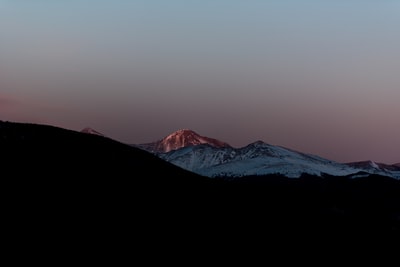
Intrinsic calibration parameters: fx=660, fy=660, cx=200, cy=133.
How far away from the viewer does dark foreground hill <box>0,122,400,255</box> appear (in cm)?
6506

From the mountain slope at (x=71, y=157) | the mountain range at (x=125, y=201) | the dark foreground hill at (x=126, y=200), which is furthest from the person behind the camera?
the mountain slope at (x=71, y=157)

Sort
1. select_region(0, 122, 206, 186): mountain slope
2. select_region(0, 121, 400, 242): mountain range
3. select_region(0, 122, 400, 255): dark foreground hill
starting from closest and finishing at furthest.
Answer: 1. select_region(0, 121, 400, 242): mountain range
2. select_region(0, 122, 400, 255): dark foreground hill
3. select_region(0, 122, 206, 186): mountain slope

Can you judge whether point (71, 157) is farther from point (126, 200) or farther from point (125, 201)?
point (125, 201)

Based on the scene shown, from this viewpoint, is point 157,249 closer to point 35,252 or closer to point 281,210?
point 35,252

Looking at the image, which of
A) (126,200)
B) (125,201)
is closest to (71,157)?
(126,200)

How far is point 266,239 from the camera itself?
7550 centimetres

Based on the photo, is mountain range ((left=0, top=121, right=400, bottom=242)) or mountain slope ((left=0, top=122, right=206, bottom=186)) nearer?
mountain range ((left=0, top=121, right=400, bottom=242))

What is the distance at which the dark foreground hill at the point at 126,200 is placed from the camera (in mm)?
65062

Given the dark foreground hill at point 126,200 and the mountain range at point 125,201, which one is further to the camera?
the dark foreground hill at point 126,200

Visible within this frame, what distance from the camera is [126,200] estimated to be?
2913 inches

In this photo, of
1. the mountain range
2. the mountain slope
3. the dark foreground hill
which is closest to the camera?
the mountain range

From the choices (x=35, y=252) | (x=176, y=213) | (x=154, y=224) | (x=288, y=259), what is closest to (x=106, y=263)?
(x=35, y=252)

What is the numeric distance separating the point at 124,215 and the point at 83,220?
5744 mm

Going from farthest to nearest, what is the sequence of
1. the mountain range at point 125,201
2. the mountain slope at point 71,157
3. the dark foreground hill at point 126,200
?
the mountain slope at point 71,157, the dark foreground hill at point 126,200, the mountain range at point 125,201
